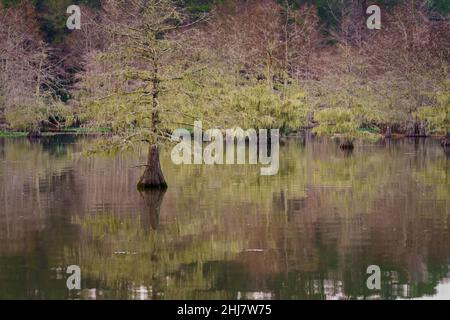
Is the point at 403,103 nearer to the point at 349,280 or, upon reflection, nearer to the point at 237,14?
the point at 237,14

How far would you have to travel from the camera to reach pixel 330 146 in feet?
200

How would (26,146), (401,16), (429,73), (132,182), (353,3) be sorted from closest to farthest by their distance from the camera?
(132,182), (26,146), (429,73), (401,16), (353,3)

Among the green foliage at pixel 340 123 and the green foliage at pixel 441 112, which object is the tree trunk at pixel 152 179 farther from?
the green foliage at pixel 441 112

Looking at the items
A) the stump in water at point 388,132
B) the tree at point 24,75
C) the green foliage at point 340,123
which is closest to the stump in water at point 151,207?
the green foliage at point 340,123

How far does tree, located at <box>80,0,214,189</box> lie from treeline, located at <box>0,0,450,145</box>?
6cm

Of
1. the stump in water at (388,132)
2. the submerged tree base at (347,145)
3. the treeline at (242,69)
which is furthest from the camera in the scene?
the stump in water at (388,132)

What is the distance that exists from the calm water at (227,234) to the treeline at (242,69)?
310cm

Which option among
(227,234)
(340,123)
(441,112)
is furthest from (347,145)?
(227,234)

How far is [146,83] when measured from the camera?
3108 centimetres

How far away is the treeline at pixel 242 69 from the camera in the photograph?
3055 centimetres

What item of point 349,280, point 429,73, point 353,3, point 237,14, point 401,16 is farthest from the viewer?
point 353,3

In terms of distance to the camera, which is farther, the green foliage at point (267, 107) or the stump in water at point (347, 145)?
the stump in water at point (347, 145)
